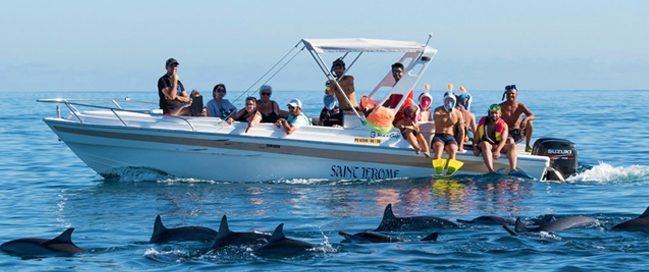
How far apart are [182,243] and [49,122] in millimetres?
7777

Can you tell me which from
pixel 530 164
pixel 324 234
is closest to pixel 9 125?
pixel 530 164

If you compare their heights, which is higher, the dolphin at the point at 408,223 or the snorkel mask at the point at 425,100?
the snorkel mask at the point at 425,100

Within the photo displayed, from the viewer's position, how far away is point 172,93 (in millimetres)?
18672

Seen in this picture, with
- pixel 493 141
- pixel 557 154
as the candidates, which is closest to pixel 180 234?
pixel 493 141

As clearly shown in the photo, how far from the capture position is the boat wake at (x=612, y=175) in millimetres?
19031

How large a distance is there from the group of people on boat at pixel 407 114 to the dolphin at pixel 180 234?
18.7 feet

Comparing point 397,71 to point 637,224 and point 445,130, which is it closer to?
point 445,130

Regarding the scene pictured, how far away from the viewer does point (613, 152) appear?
26.9 m

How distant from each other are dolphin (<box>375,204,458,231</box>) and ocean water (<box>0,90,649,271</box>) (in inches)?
7.1

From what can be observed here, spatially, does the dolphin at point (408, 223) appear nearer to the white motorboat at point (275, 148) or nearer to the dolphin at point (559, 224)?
the dolphin at point (559, 224)

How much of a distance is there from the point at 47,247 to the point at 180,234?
63.1 inches

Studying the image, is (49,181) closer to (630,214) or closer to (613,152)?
(630,214)

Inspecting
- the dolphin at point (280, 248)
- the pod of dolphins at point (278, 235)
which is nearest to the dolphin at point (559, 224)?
the pod of dolphins at point (278, 235)

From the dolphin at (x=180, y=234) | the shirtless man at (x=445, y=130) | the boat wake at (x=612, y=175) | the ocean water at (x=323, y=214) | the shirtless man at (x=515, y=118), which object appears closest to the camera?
the ocean water at (x=323, y=214)
